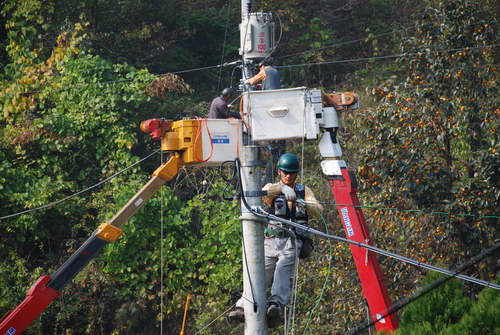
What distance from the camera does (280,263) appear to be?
10.1 metres

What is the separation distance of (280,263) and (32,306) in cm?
330

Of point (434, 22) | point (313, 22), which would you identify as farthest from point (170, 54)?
point (434, 22)

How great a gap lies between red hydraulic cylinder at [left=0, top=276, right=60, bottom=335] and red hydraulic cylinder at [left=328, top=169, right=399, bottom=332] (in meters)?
3.79

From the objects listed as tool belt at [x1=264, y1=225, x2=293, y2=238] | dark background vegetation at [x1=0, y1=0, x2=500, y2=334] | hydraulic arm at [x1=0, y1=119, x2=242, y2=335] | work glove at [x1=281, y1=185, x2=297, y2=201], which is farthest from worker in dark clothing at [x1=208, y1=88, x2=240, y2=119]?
work glove at [x1=281, y1=185, x2=297, y2=201]

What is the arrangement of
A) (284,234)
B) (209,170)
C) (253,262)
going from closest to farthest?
(253,262)
(284,234)
(209,170)

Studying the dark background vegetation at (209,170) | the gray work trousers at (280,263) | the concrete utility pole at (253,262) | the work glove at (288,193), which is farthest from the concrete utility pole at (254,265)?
the dark background vegetation at (209,170)

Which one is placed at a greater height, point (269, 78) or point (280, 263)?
point (269, 78)

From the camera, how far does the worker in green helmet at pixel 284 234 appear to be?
9695 millimetres

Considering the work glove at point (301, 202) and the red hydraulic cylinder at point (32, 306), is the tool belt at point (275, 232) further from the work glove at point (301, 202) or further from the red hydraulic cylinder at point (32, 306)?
the red hydraulic cylinder at point (32, 306)

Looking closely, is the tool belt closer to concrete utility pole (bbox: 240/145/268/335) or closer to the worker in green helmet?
the worker in green helmet

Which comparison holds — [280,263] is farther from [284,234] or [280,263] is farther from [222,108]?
[222,108]

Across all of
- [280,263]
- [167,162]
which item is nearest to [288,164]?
[280,263]

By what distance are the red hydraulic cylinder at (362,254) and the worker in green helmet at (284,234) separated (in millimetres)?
387

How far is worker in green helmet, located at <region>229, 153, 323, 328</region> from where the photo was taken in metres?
9.70
